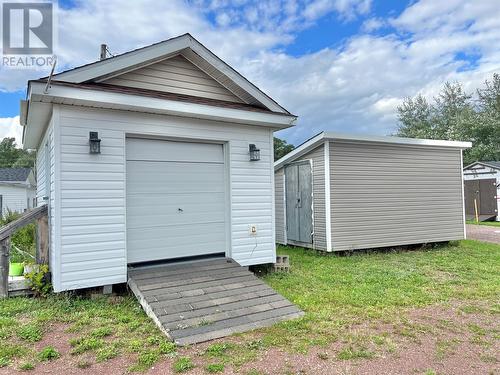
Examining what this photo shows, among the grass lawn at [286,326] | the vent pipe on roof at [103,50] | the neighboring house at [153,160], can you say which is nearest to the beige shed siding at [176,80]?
the neighboring house at [153,160]

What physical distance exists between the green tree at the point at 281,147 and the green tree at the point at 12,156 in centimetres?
2880

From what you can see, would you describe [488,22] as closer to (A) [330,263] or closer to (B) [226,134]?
(A) [330,263]

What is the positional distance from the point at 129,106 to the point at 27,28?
2776mm

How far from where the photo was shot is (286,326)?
3768 mm

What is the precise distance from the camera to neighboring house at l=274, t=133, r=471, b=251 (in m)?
8.00

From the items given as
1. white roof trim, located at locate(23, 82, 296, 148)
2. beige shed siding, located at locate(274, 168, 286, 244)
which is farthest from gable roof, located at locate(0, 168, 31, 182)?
beige shed siding, located at locate(274, 168, 286, 244)

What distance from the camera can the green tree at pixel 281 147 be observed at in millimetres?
30984

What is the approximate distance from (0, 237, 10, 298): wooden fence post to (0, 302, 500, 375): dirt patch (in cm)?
136

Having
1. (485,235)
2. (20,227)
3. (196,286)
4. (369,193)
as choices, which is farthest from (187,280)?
(485,235)

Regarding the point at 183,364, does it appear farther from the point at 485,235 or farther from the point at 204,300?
the point at 485,235

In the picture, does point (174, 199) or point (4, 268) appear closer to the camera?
point (4, 268)

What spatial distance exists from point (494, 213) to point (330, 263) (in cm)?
1368

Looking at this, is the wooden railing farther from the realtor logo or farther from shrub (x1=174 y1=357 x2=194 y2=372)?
shrub (x1=174 y1=357 x2=194 y2=372)

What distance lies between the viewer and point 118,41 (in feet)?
26.0
